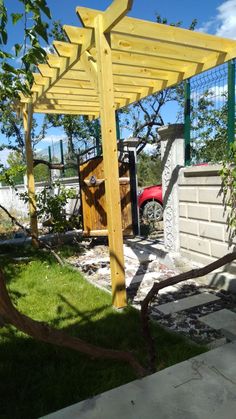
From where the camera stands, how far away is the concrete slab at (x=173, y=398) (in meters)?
1.49

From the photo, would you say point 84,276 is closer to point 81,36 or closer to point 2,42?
point 81,36

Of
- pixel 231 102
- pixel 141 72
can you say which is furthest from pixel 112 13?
pixel 141 72

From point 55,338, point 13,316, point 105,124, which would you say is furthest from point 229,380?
point 105,124

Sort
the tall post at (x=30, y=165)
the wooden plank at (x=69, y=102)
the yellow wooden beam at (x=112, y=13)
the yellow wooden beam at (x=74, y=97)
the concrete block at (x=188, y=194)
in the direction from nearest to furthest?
1. the yellow wooden beam at (x=112, y=13)
2. the concrete block at (x=188, y=194)
3. the yellow wooden beam at (x=74, y=97)
4. the tall post at (x=30, y=165)
5. the wooden plank at (x=69, y=102)

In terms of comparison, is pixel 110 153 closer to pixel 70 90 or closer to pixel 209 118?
pixel 209 118

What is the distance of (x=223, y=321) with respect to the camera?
343 cm

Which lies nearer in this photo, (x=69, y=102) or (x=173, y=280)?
(x=173, y=280)

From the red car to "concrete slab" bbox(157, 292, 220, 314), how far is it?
5392mm

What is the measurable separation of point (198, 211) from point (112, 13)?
2823 millimetres

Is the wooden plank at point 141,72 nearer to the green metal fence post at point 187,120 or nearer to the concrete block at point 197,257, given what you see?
the green metal fence post at point 187,120

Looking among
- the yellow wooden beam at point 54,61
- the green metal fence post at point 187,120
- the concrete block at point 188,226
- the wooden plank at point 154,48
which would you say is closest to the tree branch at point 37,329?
the wooden plank at point 154,48

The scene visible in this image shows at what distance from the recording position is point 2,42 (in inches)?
75.5

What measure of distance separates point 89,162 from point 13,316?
6.05 m

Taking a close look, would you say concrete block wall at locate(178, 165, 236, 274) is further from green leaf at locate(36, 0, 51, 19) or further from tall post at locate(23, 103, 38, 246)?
green leaf at locate(36, 0, 51, 19)
